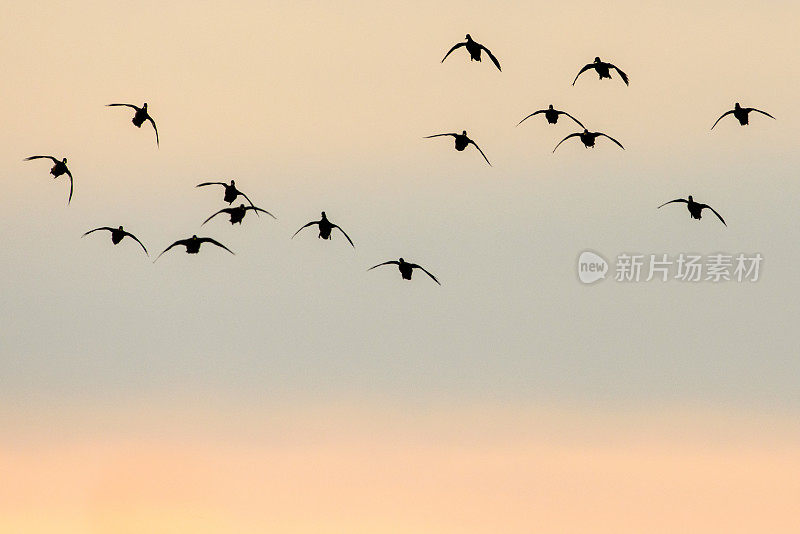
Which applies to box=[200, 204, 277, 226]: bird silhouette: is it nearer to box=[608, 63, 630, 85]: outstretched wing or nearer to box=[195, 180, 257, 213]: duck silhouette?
box=[195, 180, 257, 213]: duck silhouette

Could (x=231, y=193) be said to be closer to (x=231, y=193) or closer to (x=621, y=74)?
(x=231, y=193)

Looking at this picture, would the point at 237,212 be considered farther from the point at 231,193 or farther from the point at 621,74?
the point at 621,74

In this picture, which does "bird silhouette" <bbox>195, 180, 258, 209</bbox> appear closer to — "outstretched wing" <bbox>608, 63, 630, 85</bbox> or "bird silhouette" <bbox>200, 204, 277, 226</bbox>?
"bird silhouette" <bbox>200, 204, 277, 226</bbox>

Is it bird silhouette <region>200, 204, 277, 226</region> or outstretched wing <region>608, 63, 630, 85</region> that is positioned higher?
outstretched wing <region>608, 63, 630, 85</region>

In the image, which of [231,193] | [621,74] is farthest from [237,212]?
[621,74]

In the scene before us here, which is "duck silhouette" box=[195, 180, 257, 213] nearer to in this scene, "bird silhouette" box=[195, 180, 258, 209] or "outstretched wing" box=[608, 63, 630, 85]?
"bird silhouette" box=[195, 180, 258, 209]

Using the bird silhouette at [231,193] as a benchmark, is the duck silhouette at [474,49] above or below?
above

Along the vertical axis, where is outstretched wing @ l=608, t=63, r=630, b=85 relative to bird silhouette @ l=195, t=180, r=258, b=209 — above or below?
above

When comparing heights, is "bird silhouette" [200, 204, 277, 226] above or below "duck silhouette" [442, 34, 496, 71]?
below

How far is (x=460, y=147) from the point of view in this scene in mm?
51625

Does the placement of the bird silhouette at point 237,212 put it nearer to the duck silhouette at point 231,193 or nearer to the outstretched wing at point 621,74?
the duck silhouette at point 231,193

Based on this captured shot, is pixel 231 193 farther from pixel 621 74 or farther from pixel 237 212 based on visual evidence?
pixel 621 74

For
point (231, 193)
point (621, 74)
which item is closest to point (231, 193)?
point (231, 193)

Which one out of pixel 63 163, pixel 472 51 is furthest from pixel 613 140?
pixel 63 163
